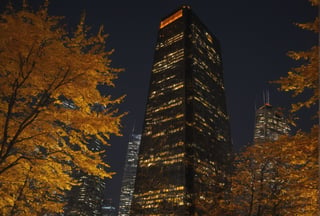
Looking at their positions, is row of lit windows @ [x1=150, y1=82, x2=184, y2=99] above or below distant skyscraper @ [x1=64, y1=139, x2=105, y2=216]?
above

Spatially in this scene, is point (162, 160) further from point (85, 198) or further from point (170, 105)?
point (85, 198)

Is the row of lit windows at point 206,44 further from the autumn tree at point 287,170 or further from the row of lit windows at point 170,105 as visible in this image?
the autumn tree at point 287,170

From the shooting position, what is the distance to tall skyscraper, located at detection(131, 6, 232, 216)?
84.3m

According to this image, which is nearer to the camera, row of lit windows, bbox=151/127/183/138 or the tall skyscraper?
the tall skyscraper

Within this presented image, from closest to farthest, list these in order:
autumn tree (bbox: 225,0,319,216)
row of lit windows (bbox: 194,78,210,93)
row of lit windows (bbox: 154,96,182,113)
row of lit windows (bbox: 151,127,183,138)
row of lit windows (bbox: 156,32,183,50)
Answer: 1. autumn tree (bbox: 225,0,319,216)
2. row of lit windows (bbox: 151,127,183,138)
3. row of lit windows (bbox: 154,96,182,113)
4. row of lit windows (bbox: 194,78,210,93)
5. row of lit windows (bbox: 156,32,183,50)

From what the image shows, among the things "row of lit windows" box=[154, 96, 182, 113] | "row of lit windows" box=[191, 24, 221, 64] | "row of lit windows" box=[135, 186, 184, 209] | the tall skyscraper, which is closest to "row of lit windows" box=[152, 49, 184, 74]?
the tall skyscraper

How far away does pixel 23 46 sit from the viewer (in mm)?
9211

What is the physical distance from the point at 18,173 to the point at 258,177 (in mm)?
9992

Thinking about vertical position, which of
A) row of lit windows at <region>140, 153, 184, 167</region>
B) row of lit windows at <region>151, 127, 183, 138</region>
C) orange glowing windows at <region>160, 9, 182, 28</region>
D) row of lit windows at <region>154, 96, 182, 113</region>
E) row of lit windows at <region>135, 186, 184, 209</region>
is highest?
orange glowing windows at <region>160, 9, 182, 28</region>

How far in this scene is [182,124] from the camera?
91938 mm

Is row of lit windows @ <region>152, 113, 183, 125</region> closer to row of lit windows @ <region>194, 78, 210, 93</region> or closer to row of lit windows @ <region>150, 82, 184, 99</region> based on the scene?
row of lit windows @ <region>150, 82, 184, 99</region>

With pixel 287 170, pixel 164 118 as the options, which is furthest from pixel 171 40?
pixel 287 170

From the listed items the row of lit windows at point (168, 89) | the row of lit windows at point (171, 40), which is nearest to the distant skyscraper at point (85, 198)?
the row of lit windows at point (168, 89)

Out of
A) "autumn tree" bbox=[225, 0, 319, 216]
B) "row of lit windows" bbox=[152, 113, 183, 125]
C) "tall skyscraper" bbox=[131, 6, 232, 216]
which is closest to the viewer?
"autumn tree" bbox=[225, 0, 319, 216]
